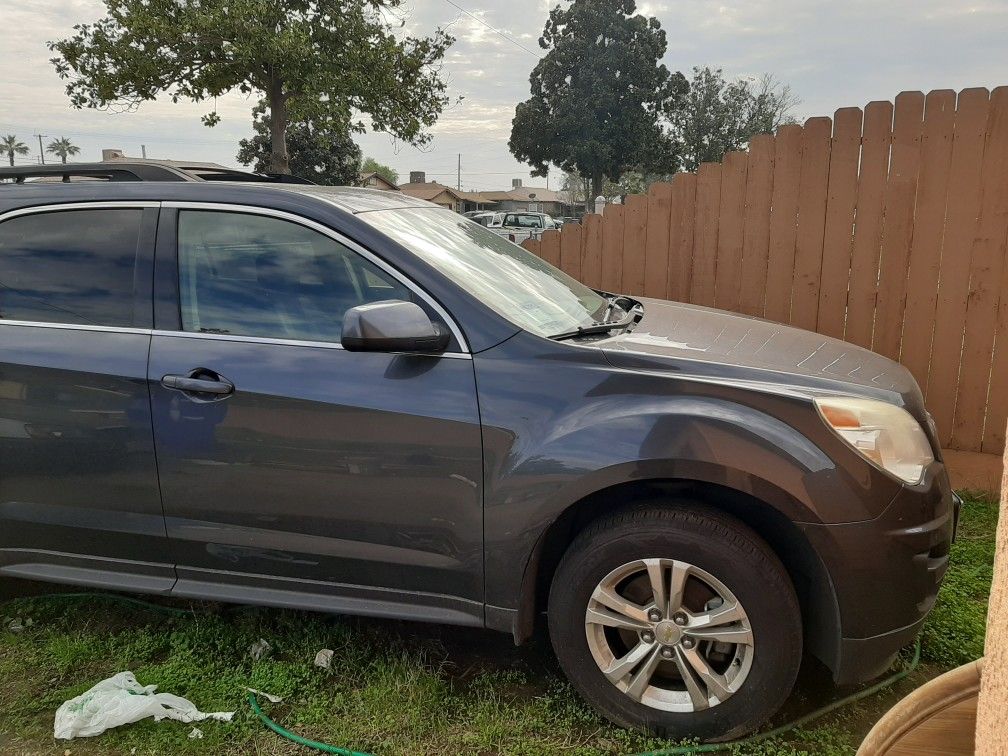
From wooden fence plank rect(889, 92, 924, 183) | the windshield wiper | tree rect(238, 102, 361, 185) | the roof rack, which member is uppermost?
tree rect(238, 102, 361, 185)

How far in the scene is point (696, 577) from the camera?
7.55 feet

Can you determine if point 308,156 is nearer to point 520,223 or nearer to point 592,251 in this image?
point 520,223

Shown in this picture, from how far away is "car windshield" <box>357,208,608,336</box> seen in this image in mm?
2658

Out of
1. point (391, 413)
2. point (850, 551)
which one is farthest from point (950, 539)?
point (391, 413)

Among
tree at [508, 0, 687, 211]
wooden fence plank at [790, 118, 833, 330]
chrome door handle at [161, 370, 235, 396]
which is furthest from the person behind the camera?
tree at [508, 0, 687, 211]

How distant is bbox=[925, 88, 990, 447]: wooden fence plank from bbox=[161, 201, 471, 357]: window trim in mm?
3506

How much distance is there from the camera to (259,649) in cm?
294

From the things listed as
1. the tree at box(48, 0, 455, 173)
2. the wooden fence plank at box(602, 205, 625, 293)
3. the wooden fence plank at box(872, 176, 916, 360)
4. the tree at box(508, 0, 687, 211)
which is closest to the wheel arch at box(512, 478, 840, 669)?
the wooden fence plank at box(872, 176, 916, 360)

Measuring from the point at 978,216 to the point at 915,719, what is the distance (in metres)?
4.28

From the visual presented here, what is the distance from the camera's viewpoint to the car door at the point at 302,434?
97.3 inches

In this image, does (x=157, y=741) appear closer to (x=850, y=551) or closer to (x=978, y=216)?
(x=850, y=551)

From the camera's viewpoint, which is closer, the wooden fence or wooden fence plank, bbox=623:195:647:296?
the wooden fence

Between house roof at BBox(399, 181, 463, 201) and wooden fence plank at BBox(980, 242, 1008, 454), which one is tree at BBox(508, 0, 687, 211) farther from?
wooden fence plank at BBox(980, 242, 1008, 454)

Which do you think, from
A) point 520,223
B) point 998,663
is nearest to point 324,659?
point 998,663
